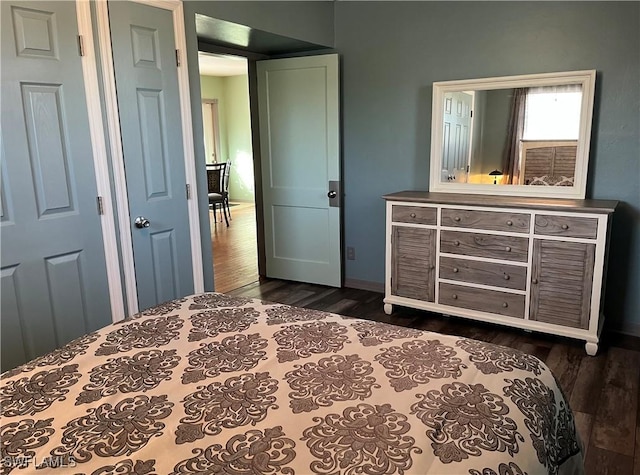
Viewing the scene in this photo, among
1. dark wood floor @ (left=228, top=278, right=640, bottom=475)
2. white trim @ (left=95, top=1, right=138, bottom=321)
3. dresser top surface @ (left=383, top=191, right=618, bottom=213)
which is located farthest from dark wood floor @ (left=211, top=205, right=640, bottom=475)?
white trim @ (left=95, top=1, right=138, bottom=321)

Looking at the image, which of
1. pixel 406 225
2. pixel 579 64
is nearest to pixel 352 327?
pixel 406 225

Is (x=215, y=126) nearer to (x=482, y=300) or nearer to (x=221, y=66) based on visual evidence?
(x=221, y=66)

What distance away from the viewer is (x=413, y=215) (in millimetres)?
3326

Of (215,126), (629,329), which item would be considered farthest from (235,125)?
(629,329)

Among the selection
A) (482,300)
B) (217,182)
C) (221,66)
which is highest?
(221,66)

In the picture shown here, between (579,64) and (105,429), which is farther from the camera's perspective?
(579,64)

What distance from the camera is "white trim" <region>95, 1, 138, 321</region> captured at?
2379 mm

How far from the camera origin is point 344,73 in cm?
396

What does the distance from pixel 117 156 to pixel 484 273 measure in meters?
2.32

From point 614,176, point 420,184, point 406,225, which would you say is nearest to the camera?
point 614,176

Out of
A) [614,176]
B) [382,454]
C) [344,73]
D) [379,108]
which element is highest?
[344,73]

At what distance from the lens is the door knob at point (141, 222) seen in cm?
262

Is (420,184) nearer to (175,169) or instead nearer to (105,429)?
(175,169)

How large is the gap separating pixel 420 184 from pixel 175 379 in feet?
9.27
